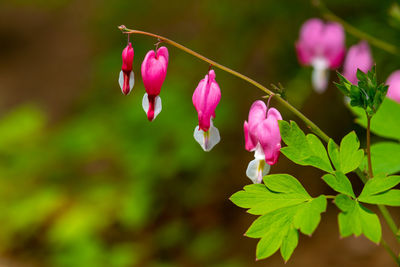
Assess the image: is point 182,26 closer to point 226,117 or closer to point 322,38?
point 226,117

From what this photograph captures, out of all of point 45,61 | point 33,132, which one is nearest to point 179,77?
point 33,132

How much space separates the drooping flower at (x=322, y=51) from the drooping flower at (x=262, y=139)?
0.91m

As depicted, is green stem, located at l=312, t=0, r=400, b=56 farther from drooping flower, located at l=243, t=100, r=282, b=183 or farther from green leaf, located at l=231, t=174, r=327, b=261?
green leaf, located at l=231, t=174, r=327, b=261

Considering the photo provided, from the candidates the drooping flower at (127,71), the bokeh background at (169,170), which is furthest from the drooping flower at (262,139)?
the bokeh background at (169,170)

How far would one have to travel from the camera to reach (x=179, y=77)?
3.34m

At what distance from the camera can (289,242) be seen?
0.72 m

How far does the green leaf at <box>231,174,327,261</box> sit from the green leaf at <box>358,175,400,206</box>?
2.7 inches

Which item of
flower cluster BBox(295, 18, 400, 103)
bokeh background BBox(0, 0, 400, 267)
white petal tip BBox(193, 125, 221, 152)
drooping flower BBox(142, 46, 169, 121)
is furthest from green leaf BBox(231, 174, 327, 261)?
bokeh background BBox(0, 0, 400, 267)

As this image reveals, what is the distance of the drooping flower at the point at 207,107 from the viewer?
857mm

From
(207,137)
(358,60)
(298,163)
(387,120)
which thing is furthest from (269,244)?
(358,60)

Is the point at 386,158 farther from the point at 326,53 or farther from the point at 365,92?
the point at 326,53

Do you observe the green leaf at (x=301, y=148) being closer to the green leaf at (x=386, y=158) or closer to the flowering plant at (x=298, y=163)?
the flowering plant at (x=298, y=163)

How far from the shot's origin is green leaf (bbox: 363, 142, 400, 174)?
99 cm

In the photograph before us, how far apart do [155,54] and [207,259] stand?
2148mm
